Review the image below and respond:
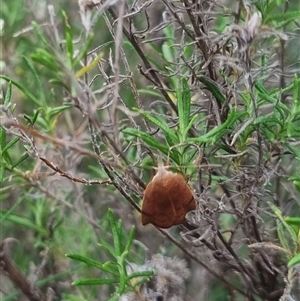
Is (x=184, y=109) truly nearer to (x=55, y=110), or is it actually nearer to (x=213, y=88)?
(x=213, y=88)

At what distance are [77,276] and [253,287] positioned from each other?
0.45 m

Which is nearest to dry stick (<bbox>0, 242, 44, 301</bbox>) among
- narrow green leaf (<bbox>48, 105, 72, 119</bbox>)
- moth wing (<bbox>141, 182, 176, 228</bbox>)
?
narrow green leaf (<bbox>48, 105, 72, 119</bbox>)

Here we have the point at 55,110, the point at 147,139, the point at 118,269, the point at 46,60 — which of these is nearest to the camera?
the point at 46,60

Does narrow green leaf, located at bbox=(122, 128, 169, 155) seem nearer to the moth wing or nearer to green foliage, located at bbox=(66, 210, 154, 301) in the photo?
the moth wing

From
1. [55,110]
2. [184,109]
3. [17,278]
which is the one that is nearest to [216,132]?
[184,109]

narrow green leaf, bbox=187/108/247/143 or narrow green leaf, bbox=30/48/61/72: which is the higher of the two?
narrow green leaf, bbox=30/48/61/72

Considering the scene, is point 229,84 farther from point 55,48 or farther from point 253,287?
point 253,287

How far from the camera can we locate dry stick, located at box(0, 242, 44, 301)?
995 millimetres

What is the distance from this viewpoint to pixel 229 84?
756 millimetres

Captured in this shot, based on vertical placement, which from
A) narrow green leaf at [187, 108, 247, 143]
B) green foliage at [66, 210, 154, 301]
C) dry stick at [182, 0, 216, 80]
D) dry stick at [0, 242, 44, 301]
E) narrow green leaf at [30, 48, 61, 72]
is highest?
narrow green leaf at [30, 48, 61, 72]

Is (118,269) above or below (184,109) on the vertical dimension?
below

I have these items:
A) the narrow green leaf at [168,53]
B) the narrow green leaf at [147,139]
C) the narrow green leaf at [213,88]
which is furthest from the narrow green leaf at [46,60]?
the narrow green leaf at [168,53]

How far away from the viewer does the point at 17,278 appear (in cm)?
101

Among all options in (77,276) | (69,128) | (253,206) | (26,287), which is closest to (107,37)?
(69,128)
